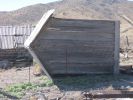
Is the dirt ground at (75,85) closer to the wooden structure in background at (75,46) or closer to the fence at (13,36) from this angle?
the wooden structure in background at (75,46)

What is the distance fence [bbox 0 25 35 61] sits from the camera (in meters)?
25.8

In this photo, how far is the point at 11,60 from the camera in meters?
25.3

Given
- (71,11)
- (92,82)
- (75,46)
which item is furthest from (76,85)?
(71,11)

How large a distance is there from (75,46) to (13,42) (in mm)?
10198

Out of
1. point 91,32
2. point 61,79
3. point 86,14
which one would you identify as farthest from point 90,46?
point 86,14

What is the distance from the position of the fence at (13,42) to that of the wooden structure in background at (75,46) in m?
8.98

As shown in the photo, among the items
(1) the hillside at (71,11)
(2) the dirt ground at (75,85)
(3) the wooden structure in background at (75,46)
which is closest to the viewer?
(2) the dirt ground at (75,85)

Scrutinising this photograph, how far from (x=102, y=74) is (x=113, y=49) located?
3.48 feet

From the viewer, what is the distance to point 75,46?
55.3 ft

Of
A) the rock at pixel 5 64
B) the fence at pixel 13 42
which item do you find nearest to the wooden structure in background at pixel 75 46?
the rock at pixel 5 64

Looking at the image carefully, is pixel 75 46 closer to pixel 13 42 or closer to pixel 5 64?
pixel 5 64

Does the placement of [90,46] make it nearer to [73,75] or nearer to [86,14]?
[73,75]

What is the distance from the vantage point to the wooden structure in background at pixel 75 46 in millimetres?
16578

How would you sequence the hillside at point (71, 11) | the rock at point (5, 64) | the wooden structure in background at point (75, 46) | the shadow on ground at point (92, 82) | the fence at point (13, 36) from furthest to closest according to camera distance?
the hillside at point (71, 11), the fence at point (13, 36), the rock at point (5, 64), the wooden structure in background at point (75, 46), the shadow on ground at point (92, 82)
